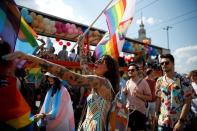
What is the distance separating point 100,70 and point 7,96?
1.17 m

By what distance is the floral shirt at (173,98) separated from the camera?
150 inches

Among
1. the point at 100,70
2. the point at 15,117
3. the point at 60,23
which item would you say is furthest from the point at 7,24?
the point at 60,23

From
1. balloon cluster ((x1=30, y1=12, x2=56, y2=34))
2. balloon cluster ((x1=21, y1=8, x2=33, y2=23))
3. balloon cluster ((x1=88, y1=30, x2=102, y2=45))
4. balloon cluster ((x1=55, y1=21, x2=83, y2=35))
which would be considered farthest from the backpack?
balloon cluster ((x1=88, y1=30, x2=102, y2=45))

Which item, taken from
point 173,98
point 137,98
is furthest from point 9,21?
point 137,98

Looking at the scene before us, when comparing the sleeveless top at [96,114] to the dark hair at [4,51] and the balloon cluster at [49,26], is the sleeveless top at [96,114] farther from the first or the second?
the balloon cluster at [49,26]

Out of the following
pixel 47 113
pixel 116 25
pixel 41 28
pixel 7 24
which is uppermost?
pixel 41 28

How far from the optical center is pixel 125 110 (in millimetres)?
2904

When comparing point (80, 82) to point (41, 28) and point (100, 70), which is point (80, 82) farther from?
point (41, 28)

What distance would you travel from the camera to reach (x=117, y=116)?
2.81 m

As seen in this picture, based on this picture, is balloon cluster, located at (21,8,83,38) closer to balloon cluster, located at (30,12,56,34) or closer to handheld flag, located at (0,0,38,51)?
balloon cluster, located at (30,12,56,34)

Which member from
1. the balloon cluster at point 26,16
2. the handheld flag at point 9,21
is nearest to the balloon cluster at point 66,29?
the balloon cluster at point 26,16

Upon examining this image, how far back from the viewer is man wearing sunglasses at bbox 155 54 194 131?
3.74 meters

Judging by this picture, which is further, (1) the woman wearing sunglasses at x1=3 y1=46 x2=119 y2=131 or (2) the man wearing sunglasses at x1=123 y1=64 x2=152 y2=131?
(2) the man wearing sunglasses at x1=123 y1=64 x2=152 y2=131

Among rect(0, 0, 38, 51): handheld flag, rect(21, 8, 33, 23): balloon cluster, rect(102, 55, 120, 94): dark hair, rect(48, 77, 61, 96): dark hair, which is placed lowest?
rect(48, 77, 61, 96): dark hair
